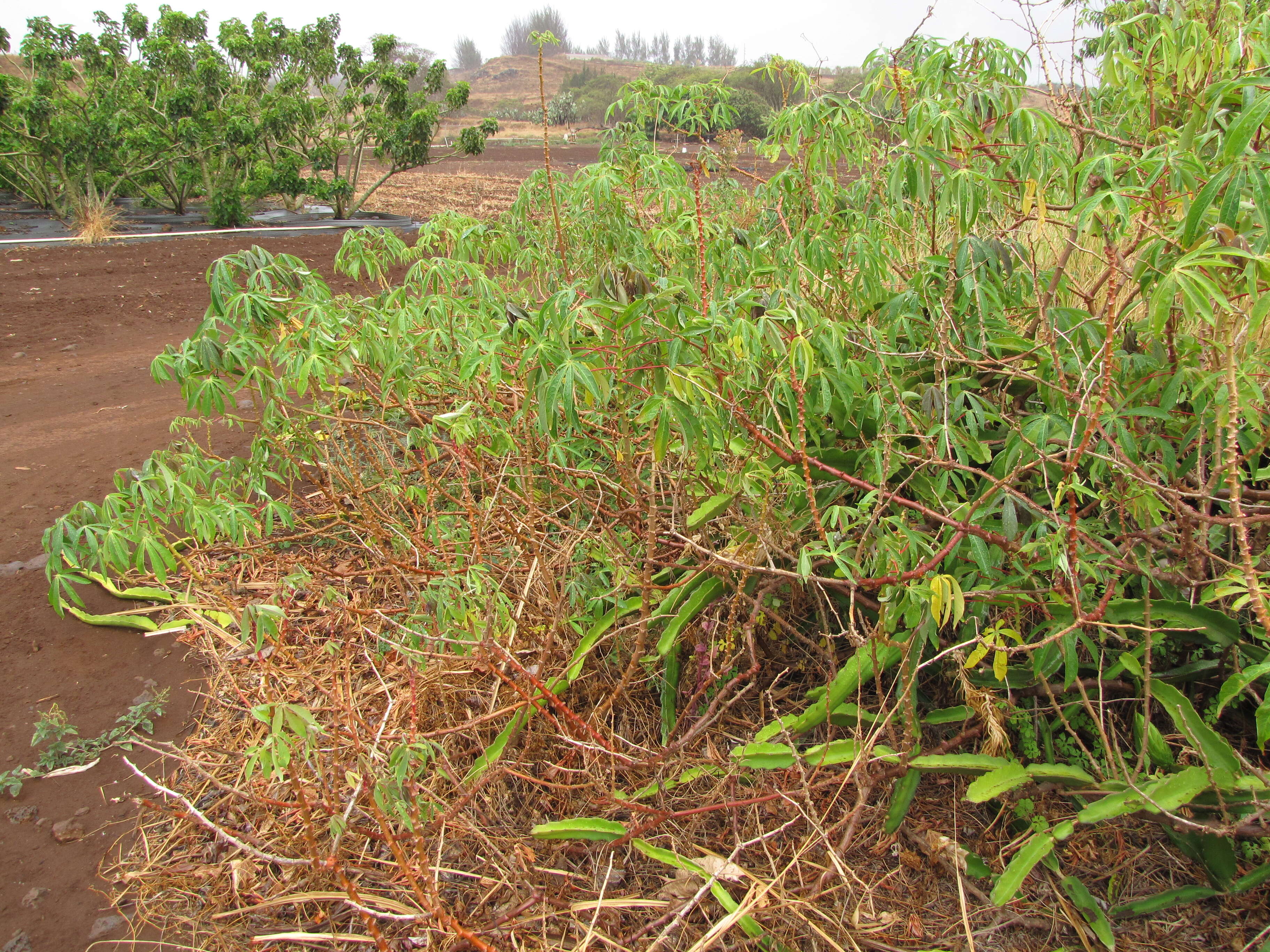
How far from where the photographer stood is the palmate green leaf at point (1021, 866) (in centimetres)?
127

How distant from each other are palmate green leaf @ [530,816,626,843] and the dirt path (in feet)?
2.60

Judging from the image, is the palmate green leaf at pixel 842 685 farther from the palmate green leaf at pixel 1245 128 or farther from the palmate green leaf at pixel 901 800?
the palmate green leaf at pixel 1245 128

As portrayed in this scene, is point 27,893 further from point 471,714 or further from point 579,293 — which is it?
point 579,293

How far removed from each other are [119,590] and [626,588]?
1.70m

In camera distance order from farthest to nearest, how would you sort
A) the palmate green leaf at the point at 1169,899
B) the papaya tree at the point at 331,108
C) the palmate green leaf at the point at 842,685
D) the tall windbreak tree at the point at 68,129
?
1. the papaya tree at the point at 331,108
2. the tall windbreak tree at the point at 68,129
3. the palmate green leaf at the point at 842,685
4. the palmate green leaf at the point at 1169,899

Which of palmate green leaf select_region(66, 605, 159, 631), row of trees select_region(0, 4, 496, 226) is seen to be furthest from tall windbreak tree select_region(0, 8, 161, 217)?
palmate green leaf select_region(66, 605, 159, 631)

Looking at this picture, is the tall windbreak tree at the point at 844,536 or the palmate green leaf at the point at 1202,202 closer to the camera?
the palmate green leaf at the point at 1202,202

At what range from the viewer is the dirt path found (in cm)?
161

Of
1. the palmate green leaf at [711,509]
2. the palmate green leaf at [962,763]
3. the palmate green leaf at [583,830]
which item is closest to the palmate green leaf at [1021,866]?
the palmate green leaf at [962,763]

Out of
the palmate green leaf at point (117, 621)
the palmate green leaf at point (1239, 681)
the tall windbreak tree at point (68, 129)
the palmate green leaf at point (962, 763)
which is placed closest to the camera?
the palmate green leaf at point (1239, 681)

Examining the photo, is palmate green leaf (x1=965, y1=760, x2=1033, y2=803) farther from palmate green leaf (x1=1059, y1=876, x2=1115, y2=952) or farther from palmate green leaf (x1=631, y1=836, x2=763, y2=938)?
palmate green leaf (x1=631, y1=836, x2=763, y2=938)

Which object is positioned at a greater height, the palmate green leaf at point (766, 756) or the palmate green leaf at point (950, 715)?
the palmate green leaf at point (950, 715)

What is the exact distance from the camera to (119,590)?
243cm

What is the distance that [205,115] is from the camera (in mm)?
9375
